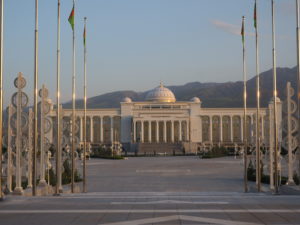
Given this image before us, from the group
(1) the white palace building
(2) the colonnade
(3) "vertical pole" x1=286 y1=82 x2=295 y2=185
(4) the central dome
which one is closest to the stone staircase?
(1) the white palace building

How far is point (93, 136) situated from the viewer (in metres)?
119

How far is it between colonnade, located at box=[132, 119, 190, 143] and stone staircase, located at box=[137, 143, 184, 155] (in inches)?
426

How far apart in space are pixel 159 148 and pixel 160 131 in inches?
814

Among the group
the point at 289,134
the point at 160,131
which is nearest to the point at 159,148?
the point at 160,131

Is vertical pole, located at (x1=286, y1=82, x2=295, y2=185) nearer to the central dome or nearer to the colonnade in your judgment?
the colonnade

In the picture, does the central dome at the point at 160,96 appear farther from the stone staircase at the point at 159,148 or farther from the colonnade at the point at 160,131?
the stone staircase at the point at 159,148

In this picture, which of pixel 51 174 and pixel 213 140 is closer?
pixel 51 174

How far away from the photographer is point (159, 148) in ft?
309

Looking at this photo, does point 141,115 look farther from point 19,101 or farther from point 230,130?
point 19,101

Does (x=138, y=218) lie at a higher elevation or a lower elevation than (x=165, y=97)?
lower

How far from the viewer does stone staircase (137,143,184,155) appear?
91.9 m

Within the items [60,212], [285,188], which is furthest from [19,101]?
[285,188]

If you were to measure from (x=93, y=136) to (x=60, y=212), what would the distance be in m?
106

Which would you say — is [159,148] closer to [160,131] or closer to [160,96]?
[160,96]
